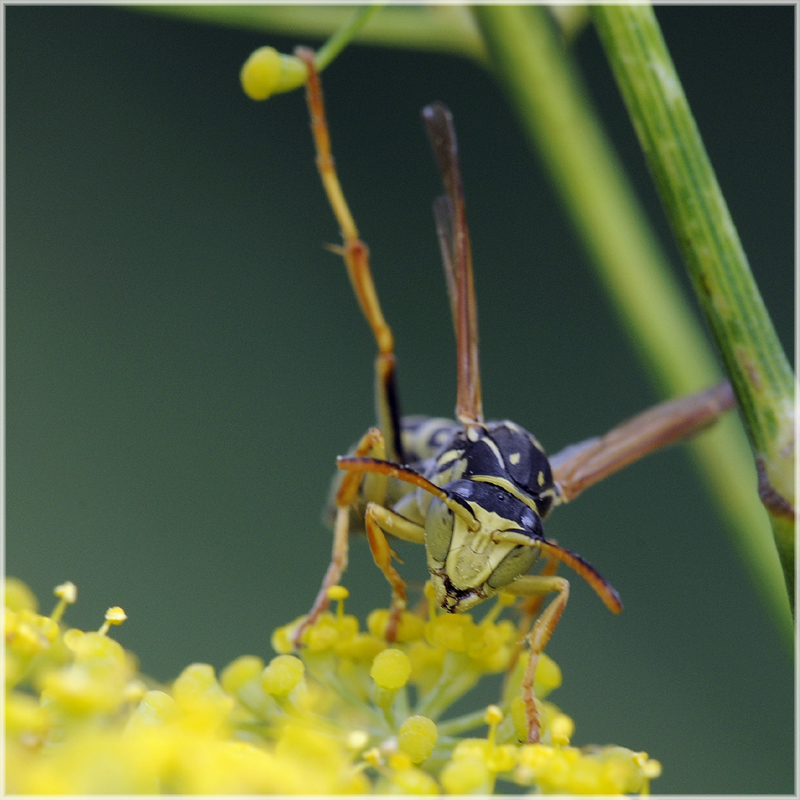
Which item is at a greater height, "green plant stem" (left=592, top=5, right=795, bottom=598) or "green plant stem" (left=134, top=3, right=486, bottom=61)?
"green plant stem" (left=134, top=3, right=486, bottom=61)

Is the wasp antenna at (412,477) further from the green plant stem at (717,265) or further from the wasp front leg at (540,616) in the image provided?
the green plant stem at (717,265)

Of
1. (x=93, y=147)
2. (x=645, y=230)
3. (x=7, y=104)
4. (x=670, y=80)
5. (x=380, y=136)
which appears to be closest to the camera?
(x=670, y=80)

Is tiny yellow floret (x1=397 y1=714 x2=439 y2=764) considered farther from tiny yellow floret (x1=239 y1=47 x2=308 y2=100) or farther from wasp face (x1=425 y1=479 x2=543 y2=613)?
tiny yellow floret (x1=239 y1=47 x2=308 y2=100)

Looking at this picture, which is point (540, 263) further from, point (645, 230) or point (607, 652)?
point (645, 230)

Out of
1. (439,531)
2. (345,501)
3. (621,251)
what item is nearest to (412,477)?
(439,531)

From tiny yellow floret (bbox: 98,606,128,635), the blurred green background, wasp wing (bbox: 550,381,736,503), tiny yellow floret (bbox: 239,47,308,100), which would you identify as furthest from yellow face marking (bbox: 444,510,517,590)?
the blurred green background

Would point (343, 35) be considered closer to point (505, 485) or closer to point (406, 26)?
point (505, 485)

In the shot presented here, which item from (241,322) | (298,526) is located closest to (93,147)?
(241,322)

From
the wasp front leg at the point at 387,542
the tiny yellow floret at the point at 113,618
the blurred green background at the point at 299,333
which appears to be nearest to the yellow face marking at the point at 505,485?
the wasp front leg at the point at 387,542
